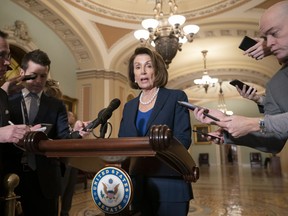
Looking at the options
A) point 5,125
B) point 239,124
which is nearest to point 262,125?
point 239,124

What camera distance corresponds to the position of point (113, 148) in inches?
27.4

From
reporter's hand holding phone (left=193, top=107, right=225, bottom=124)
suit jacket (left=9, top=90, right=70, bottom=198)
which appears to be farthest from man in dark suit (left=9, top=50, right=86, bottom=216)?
reporter's hand holding phone (left=193, top=107, right=225, bottom=124)

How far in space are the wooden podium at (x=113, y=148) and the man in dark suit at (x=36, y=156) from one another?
0.30 metres

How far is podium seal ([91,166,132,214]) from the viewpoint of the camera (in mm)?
738

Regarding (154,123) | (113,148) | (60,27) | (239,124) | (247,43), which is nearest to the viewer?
(113,148)

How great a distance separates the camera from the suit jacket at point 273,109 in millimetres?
1100

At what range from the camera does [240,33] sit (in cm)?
732

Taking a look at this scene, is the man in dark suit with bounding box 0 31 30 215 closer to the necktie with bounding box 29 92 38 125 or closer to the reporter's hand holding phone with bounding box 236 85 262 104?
the necktie with bounding box 29 92 38 125

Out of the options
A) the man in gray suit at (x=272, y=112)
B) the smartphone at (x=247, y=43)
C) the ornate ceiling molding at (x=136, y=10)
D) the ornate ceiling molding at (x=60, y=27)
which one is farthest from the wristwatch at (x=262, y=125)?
the ornate ceiling molding at (x=136, y=10)

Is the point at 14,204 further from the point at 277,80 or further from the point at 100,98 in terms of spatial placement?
the point at 100,98

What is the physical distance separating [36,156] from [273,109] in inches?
39.5

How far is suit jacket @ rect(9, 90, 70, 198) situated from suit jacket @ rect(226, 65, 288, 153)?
778mm

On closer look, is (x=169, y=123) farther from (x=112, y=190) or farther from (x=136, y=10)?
(x=136, y=10)

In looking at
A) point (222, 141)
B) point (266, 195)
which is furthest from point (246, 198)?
point (222, 141)
